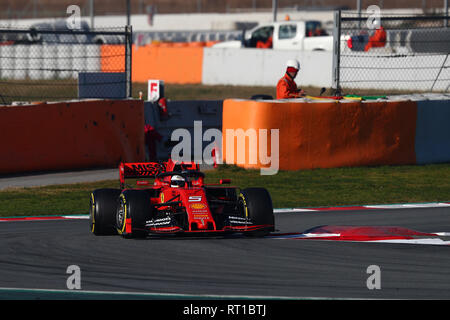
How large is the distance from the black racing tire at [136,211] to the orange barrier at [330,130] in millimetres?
5511

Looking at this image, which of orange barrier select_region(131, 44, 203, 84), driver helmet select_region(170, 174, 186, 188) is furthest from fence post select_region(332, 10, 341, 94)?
orange barrier select_region(131, 44, 203, 84)

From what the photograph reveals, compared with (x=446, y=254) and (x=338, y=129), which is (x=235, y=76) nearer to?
(x=338, y=129)

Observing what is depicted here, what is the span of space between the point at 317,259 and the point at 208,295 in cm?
176

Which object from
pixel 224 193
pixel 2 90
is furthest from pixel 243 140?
pixel 2 90

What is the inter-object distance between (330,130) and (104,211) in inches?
239

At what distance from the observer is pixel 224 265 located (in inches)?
320

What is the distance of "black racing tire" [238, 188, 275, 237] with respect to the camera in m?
9.34

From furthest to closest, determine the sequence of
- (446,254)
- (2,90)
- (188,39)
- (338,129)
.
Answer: (188,39)
(2,90)
(338,129)
(446,254)

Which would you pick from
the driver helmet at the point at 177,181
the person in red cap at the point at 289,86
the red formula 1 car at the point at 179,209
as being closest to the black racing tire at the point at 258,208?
the red formula 1 car at the point at 179,209

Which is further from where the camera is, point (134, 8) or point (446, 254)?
point (134, 8)

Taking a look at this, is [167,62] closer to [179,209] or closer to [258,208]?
[258,208]

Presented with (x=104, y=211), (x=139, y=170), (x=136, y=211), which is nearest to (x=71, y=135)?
(x=139, y=170)

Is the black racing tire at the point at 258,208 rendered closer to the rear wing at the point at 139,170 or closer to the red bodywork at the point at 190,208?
the red bodywork at the point at 190,208

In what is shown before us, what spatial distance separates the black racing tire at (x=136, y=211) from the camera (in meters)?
9.09
